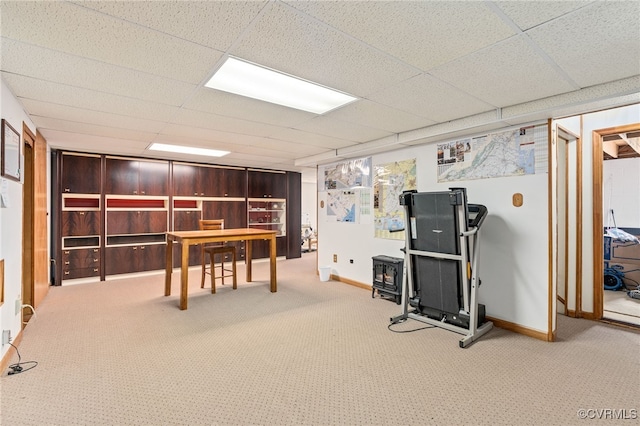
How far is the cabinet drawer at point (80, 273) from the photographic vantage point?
5102mm

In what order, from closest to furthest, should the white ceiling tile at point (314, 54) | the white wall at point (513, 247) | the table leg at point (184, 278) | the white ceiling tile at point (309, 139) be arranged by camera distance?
the white ceiling tile at point (314, 54), the white wall at point (513, 247), the table leg at point (184, 278), the white ceiling tile at point (309, 139)

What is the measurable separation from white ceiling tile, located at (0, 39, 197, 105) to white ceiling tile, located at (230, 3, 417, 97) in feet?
2.82

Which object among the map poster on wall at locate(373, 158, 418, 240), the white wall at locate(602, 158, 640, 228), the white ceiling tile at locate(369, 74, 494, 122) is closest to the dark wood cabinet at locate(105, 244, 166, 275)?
the map poster on wall at locate(373, 158, 418, 240)

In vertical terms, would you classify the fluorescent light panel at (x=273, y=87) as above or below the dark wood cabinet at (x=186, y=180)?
above

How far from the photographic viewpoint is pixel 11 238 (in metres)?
2.62

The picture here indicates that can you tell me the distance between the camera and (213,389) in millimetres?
2168

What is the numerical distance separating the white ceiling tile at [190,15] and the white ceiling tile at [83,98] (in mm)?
1349

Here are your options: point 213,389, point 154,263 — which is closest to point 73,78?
point 213,389

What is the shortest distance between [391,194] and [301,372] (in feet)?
9.59

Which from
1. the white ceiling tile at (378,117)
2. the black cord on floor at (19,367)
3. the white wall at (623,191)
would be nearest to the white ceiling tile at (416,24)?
the white ceiling tile at (378,117)

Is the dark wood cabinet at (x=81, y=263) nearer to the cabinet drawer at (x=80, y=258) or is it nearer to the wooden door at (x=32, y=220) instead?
the cabinet drawer at (x=80, y=258)

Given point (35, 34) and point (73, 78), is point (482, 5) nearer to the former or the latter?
point (35, 34)

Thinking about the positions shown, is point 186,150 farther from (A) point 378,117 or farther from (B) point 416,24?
(B) point 416,24

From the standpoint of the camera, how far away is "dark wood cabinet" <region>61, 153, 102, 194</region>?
511cm
